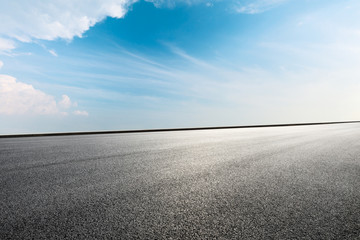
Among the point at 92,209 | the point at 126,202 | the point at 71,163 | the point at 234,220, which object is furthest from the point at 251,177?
the point at 71,163

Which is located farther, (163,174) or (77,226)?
(163,174)

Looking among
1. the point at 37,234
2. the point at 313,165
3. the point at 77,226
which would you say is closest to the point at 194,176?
the point at 77,226

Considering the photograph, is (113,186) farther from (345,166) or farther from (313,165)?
(345,166)

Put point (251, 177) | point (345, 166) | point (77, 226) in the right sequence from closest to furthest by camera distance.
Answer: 1. point (77, 226)
2. point (251, 177)
3. point (345, 166)

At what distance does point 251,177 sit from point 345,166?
7.72ft

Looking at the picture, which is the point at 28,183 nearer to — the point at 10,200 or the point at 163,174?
the point at 10,200

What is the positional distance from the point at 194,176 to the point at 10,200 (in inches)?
91.0

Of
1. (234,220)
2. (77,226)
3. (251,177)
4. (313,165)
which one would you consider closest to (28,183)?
(77,226)

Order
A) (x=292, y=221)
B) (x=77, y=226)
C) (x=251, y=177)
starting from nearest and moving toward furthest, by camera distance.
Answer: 1. (x=77, y=226)
2. (x=292, y=221)
3. (x=251, y=177)

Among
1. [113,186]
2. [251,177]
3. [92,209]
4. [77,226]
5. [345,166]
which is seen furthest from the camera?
[345,166]

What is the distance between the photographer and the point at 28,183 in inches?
124

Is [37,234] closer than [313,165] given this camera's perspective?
Yes

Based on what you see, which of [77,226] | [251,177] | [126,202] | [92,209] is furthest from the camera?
[251,177]

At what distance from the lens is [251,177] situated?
3438 mm
